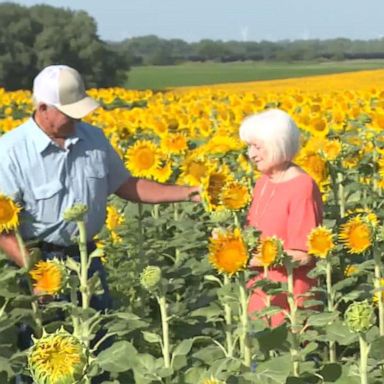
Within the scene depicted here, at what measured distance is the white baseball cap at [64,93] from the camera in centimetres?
305

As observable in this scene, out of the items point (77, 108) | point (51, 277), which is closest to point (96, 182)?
point (77, 108)

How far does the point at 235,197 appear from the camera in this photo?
2.76 metres

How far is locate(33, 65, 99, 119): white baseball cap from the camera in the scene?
10.00 ft

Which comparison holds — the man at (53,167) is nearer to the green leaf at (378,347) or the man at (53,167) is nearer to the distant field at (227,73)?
the green leaf at (378,347)

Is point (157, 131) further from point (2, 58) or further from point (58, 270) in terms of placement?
point (2, 58)

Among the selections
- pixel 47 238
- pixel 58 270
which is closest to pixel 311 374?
pixel 58 270

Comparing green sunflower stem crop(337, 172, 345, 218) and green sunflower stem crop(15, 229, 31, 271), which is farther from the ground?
green sunflower stem crop(15, 229, 31, 271)

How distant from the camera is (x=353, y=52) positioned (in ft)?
152

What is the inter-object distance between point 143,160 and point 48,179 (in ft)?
4.18

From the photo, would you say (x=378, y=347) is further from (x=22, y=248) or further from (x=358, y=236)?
(x=22, y=248)

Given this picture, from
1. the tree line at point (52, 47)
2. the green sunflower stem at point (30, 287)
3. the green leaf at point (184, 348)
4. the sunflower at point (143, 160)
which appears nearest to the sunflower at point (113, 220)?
the sunflower at point (143, 160)

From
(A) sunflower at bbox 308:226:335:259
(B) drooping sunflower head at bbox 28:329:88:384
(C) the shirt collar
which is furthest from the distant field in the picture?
(B) drooping sunflower head at bbox 28:329:88:384

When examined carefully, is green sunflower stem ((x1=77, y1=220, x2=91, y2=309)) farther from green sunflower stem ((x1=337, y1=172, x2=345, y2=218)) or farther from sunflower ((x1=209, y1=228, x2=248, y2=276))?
green sunflower stem ((x1=337, y1=172, x2=345, y2=218))

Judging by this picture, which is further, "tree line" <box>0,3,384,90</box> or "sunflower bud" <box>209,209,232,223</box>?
"tree line" <box>0,3,384,90</box>
